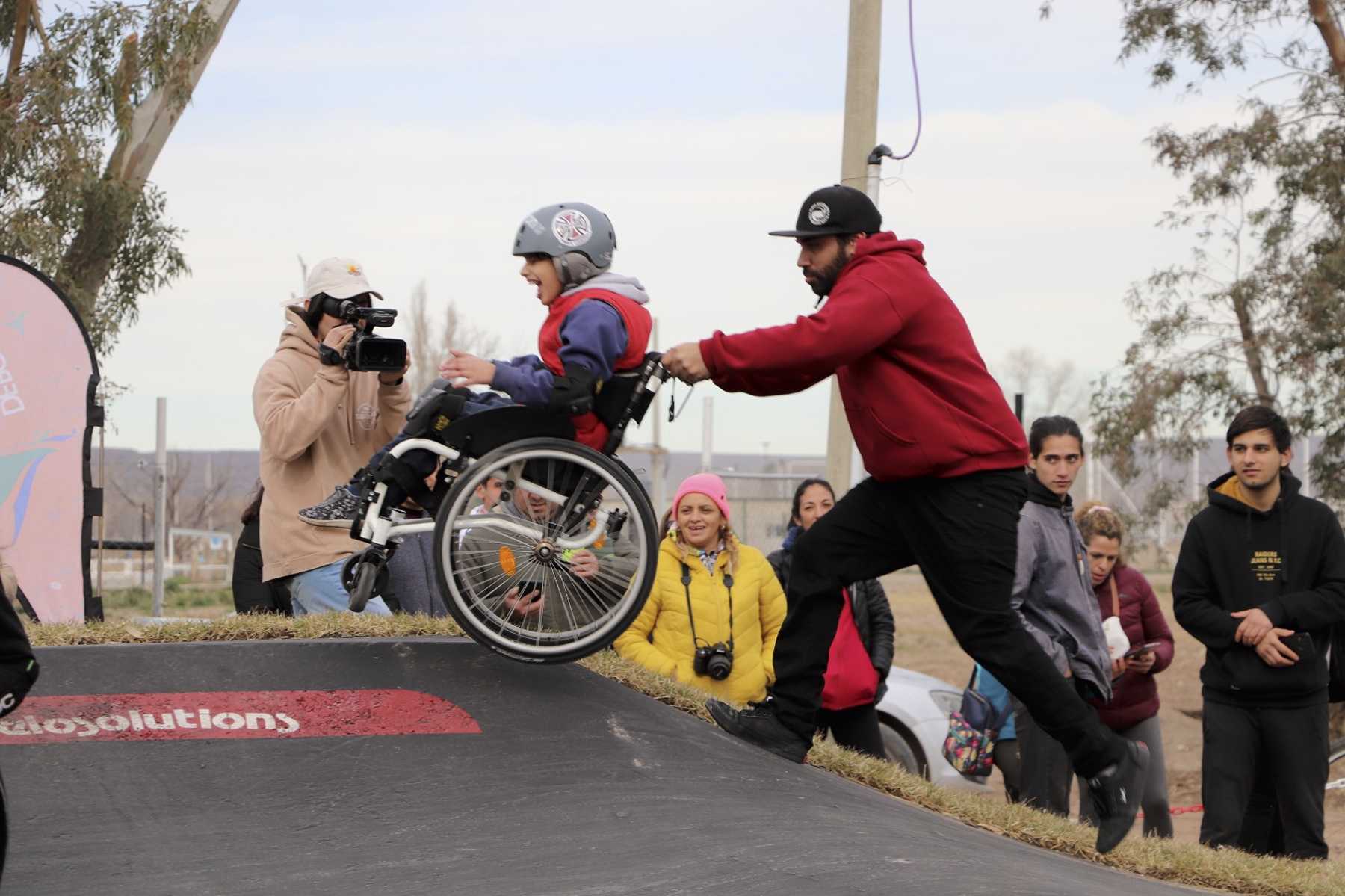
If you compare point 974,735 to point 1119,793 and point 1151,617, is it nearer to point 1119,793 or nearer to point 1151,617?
point 1151,617

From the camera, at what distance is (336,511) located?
19.3 feet

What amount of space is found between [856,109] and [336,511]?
5541 millimetres

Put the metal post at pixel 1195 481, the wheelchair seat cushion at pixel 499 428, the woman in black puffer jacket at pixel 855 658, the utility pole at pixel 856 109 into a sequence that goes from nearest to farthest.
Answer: the wheelchair seat cushion at pixel 499 428 → the woman in black puffer jacket at pixel 855 658 → the utility pole at pixel 856 109 → the metal post at pixel 1195 481

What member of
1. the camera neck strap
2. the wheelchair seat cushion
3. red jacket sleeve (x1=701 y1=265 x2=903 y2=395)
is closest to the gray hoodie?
the camera neck strap

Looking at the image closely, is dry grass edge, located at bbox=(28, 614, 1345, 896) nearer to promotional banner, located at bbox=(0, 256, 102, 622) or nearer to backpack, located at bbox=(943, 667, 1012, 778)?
backpack, located at bbox=(943, 667, 1012, 778)

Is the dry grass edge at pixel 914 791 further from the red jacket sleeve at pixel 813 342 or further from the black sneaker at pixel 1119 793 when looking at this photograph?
the red jacket sleeve at pixel 813 342

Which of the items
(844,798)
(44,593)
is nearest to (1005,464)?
(844,798)

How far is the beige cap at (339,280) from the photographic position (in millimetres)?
6180

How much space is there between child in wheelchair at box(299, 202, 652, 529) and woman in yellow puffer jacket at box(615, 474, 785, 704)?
5.89 ft

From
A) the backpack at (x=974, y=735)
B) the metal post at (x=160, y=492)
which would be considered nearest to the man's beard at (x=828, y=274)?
the backpack at (x=974, y=735)

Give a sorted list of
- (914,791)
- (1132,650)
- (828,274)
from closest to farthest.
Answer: (828,274) < (914,791) < (1132,650)

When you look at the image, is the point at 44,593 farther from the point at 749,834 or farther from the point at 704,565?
the point at 749,834

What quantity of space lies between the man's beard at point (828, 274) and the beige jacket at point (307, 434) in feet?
6.56

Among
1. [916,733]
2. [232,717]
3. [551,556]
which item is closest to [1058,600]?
[551,556]
